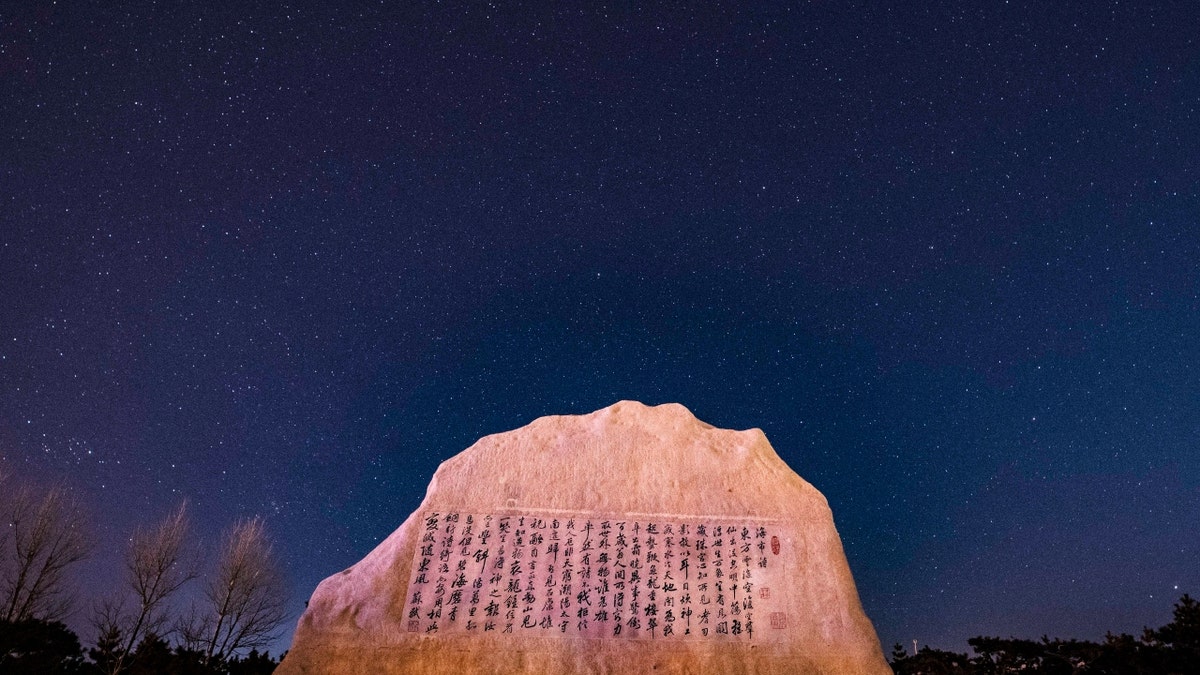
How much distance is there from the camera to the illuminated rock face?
9.16 meters

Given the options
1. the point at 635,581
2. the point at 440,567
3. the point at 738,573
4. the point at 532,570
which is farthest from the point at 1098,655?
the point at 440,567

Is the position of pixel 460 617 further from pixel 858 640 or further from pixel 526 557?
pixel 858 640

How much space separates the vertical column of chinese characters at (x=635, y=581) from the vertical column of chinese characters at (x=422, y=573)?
8.97 feet

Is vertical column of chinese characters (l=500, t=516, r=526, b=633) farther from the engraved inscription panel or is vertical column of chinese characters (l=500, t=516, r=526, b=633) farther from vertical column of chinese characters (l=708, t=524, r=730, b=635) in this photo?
vertical column of chinese characters (l=708, t=524, r=730, b=635)

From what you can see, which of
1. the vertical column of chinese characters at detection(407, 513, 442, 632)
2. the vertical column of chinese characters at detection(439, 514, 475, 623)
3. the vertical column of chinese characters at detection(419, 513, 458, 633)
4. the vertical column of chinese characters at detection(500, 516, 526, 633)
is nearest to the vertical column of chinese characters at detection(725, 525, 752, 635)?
the vertical column of chinese characters at detection(500, 516, 526, 633)

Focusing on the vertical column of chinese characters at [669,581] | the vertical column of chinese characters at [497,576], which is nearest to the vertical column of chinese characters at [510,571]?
the vertical column of chinese characters at [497,576]

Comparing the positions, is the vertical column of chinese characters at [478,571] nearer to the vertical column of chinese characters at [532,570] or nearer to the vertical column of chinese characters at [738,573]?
the vertical column of chinese characters at [532,570]

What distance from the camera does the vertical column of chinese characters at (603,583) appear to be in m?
9.48

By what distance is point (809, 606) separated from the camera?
385 inches

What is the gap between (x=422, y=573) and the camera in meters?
9.69

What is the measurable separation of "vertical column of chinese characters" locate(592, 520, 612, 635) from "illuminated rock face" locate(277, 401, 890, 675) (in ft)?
0.07

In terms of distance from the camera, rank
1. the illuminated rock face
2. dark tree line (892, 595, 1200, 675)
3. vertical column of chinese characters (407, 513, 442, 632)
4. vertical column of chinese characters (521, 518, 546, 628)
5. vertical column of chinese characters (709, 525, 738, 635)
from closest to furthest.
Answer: dark tree line (892, 595, 1200, 675) → the illuminated rock face → vertical column of chinese characters (407, 513, 442, 632) → vertical column of chinese characters (521, 518, 546, 628) → vertical column of chinese characters (709, 525, 738, 635)

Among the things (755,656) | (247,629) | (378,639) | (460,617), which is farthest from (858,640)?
(247,629)

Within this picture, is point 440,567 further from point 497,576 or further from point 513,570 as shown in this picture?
point 513,570
